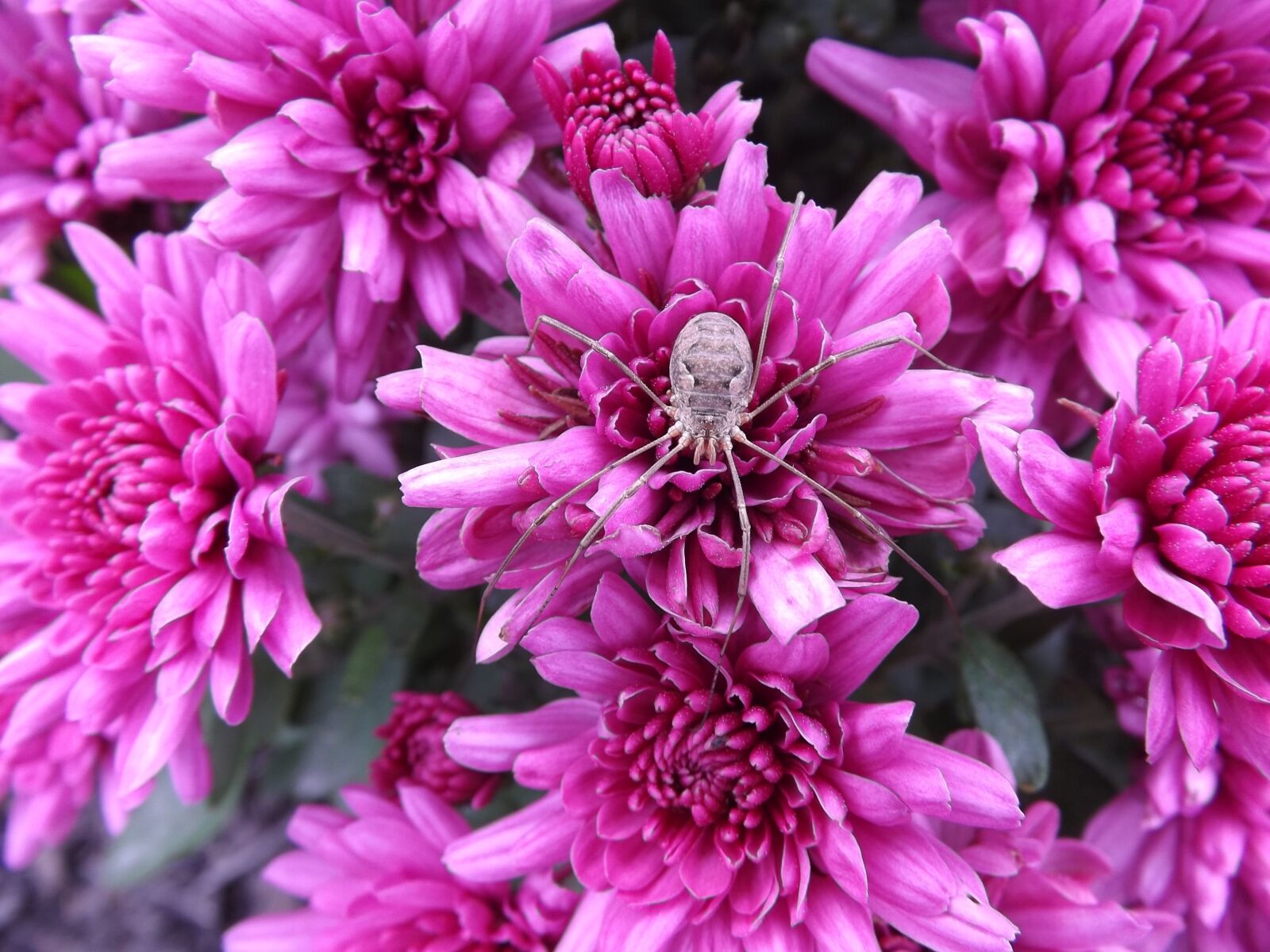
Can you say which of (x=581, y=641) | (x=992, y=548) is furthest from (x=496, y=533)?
(x=992, y=548)

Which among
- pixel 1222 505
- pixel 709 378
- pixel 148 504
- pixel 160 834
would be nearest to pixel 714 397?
pixel 709 378

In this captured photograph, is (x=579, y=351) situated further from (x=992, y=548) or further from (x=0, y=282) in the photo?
(x=0, y=282)

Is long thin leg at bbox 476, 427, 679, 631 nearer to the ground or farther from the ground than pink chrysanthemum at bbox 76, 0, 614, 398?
nearer to the ground

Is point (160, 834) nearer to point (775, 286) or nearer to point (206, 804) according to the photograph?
point (206, 804)

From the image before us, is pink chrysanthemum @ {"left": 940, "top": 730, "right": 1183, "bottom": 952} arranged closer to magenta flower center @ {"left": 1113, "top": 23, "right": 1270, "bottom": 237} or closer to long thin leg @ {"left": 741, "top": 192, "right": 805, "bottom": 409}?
long thin leg @ {"left": 741, "top": 192, "right": 805, "bottom": 409}

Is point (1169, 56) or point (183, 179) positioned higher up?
point (1169, 56)

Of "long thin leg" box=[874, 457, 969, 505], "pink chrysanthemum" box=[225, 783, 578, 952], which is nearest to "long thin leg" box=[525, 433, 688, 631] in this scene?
"long thin leg" box=[874, 457, 969, 505]
